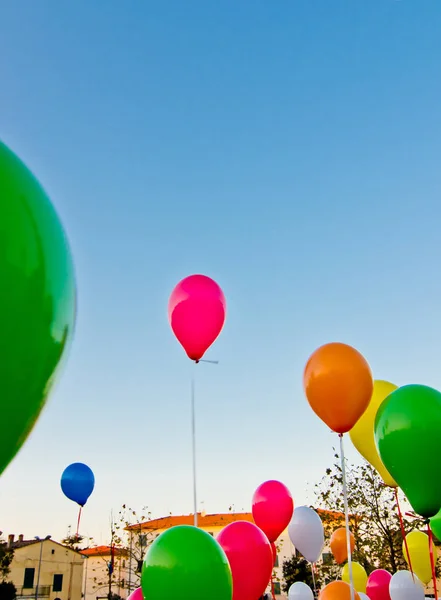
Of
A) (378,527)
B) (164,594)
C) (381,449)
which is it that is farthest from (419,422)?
(378,527)

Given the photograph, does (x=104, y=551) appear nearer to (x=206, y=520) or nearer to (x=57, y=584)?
(x=206, y=520)

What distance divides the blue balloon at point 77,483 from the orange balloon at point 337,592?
569cm

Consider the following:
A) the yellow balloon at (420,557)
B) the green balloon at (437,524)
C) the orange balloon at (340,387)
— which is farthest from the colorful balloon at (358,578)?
the orange balloon at (340,387)

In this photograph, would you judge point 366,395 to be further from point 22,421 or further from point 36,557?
point 36,557

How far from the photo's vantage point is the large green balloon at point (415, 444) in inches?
192

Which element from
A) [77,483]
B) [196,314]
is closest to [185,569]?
[196,314]

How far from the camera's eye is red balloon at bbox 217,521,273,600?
4926mm

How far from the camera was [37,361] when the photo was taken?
1.84 m

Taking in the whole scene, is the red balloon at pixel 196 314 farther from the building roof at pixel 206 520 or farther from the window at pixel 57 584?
the building roof at pixel 206 520

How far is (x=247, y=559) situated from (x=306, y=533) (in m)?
4.78

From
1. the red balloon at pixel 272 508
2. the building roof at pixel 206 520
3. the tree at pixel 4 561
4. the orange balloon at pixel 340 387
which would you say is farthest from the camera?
the building roof at pixel 206 520

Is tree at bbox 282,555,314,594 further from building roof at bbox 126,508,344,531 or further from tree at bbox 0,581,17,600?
building roof at bbox 126,508,344,531

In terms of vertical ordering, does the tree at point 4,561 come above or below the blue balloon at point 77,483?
below

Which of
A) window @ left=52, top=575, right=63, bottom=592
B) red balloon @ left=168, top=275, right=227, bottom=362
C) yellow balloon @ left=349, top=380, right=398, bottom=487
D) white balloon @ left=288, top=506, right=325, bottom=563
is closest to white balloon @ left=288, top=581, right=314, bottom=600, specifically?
white balloon @ left=288, top=506, right=325, bottom=563
